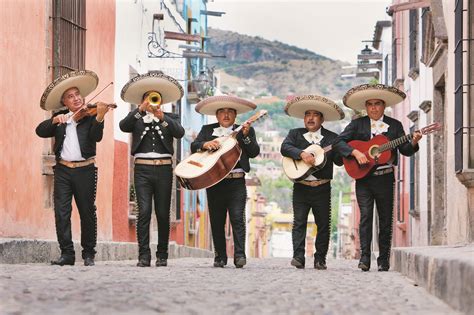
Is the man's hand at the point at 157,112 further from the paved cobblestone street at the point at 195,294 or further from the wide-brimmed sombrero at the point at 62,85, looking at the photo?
the paved cobblestone street at the point at 195,294

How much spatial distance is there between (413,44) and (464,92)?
948cm

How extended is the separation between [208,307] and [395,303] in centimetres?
137

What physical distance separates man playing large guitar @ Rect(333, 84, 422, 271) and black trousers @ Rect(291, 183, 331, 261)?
1.89ft

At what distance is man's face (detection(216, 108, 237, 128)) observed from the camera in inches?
502

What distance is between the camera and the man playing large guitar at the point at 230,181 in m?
12.6


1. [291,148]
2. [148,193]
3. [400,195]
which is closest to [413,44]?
[400,195]

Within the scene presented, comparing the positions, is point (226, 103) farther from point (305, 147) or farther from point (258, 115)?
point (305, 147)

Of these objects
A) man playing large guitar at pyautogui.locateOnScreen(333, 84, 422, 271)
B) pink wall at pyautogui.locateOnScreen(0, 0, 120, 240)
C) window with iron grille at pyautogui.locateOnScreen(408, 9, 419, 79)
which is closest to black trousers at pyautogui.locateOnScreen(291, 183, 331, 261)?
man playing large guitar at pyautogui.locateOnScreen(333, 84, 422, 271)

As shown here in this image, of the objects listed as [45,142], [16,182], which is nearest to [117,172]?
[45,142]

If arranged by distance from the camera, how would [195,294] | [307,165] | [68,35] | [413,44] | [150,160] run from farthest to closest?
[413,44] < [68,35] < [307,165] < [150,160] < [195,294]

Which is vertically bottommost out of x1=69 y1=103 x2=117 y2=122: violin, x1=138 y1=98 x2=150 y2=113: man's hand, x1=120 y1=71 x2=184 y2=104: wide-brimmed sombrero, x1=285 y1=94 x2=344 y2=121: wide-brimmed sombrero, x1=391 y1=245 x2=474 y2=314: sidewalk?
x1=391 y1=245 x2=474 y2=314: sidewalk

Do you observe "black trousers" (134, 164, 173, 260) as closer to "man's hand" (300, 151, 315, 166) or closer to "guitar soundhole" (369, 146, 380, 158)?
"man's hand" (300, 151, 315, 166)

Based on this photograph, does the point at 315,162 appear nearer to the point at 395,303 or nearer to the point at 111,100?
the point at 395,303

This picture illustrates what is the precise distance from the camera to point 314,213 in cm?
1267
